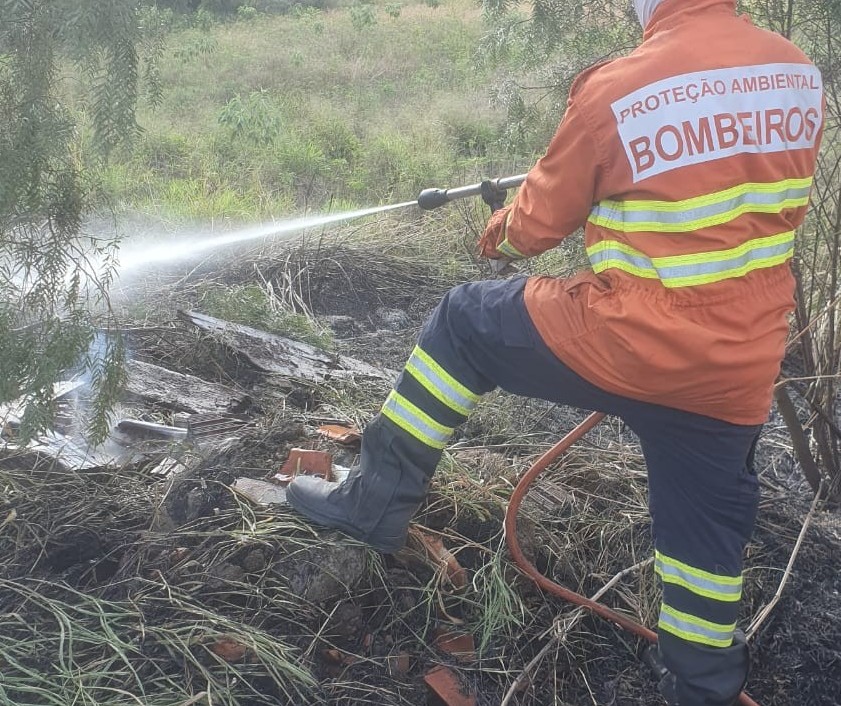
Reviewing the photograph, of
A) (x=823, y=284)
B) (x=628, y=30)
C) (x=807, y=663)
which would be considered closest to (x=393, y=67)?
(x=628, y=30)

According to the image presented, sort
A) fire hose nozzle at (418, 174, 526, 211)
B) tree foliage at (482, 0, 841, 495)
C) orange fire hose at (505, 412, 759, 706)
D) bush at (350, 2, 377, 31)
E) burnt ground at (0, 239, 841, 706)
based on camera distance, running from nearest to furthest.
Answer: burnt ground at (0, 239, 841, 706)
orange fire hose at (505, 412, 759, 706)
fire hose nozzle at (418, 174, 526, 211)
tree foliage at (482, 0, 841, 495)
bush at (350, 2, 377, 31)

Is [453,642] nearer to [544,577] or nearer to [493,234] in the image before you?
[544,577]

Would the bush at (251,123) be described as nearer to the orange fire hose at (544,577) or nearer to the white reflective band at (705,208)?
the orange fire hose at (544,577)

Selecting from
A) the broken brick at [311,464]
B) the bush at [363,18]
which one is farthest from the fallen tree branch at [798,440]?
the bush at [363,18]

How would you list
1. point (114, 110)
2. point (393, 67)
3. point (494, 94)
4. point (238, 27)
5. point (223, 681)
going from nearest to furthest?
point (223, 681) → point (114, 110) → point (494, 94) → point (393, 67) → point (238, 27)

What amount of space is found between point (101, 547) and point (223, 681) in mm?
745

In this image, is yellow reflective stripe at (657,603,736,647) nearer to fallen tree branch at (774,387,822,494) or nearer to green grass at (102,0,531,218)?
fallen tree branch at (774,387,822,494)

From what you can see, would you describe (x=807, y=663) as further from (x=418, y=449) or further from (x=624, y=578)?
(x=418, y=449)

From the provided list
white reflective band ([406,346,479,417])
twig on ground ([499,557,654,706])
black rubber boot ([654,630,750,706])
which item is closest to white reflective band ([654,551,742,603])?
black rubber boot ([654,630,750,706])

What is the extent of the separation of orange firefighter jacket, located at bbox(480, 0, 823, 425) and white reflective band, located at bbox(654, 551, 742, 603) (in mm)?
421

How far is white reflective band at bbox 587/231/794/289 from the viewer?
190 cm

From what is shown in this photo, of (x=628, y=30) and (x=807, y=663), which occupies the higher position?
(x=628, y=30)

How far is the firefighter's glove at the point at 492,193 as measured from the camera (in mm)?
2654

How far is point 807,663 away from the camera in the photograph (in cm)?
261
